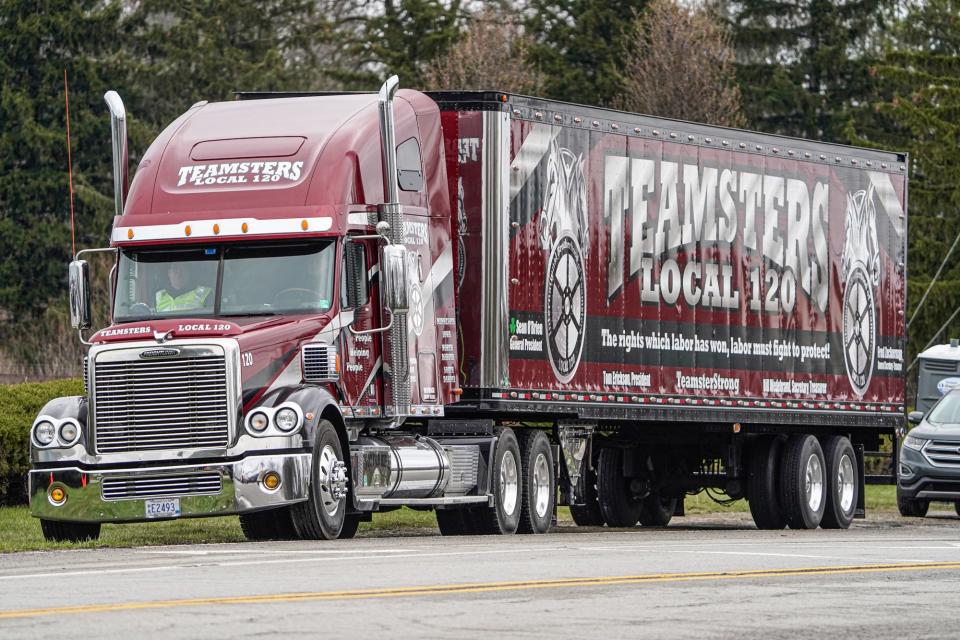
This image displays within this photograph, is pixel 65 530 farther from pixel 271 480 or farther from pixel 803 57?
pixel 803 57

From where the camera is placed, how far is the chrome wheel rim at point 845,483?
85.0 ft

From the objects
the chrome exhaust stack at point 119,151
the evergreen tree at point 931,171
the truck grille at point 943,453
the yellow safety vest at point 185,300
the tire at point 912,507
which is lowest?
the tire at point 912,507

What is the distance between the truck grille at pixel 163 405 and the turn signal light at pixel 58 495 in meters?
0.47

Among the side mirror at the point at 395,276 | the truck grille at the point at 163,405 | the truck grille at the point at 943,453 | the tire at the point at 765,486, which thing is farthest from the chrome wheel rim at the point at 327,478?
the truck grille at the point at 943,453

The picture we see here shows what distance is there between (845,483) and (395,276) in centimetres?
1000

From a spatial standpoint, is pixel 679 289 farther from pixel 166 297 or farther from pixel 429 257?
pixel 166 297

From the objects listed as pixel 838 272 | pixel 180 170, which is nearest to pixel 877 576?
pixel 180 170

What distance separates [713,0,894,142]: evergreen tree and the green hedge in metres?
42.0

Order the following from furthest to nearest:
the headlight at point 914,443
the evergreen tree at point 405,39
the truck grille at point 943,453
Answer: the evergreen tree at point 405,39
the headlight at point 914,443
the truck grille at point 943,453

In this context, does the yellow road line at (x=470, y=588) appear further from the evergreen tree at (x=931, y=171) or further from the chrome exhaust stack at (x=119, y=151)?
the evergreen tree at (x=931, y=171)

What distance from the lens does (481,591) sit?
11961 millimetres

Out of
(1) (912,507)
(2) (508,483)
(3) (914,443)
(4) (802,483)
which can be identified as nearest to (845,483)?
(4) (802,483)

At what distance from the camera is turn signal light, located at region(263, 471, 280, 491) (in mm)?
17016

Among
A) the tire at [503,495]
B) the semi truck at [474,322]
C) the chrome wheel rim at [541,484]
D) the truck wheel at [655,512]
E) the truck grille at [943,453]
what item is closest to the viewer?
the semi truck at [474,322]
